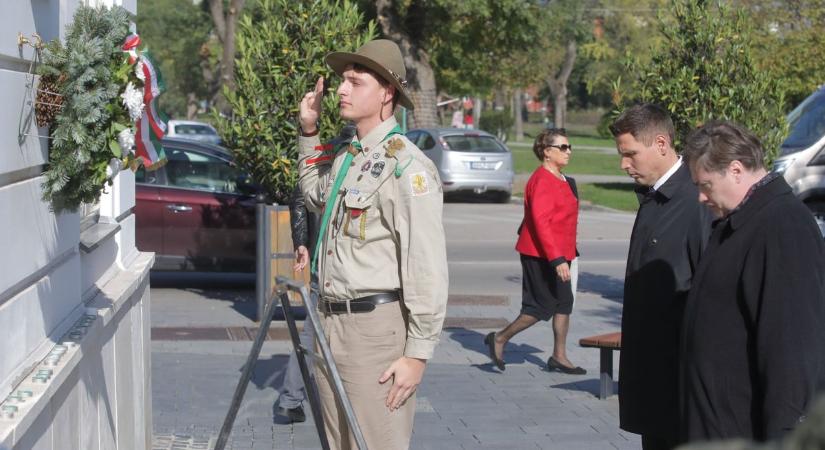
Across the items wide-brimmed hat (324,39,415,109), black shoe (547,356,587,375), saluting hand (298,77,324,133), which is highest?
wide-brimmed hat (324,39,415,109)

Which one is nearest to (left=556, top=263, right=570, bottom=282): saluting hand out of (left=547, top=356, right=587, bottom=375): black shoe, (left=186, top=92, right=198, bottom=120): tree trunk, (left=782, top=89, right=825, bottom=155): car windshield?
(left=547, top=356, right=587, bottom=375): black shoe

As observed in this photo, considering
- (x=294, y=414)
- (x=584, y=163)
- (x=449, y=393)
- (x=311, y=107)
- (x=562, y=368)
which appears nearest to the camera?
(x=311, y=107)

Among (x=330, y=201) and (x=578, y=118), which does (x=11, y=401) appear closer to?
(x=330, y=201)

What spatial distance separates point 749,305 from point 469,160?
72.5 feet

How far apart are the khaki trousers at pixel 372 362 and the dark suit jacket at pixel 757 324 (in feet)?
3.36

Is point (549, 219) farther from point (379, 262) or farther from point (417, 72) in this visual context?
point (417, 72)

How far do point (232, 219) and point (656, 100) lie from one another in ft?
15.5

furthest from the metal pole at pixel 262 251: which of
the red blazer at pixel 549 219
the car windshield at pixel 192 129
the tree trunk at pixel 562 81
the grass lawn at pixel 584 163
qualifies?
the tree trunk at pixel 562 81

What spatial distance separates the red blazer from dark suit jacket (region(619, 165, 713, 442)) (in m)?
3.96

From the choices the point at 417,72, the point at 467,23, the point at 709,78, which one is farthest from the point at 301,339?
the point at 467,23

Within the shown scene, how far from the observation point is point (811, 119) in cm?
1463

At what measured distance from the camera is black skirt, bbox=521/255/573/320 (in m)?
9.02

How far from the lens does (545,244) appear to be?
881 centimetres

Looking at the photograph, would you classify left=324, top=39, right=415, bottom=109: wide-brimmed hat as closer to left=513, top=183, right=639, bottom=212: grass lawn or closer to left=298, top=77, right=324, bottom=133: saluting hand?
left=298, top=77, right=324, bottom=133: saluting hand
